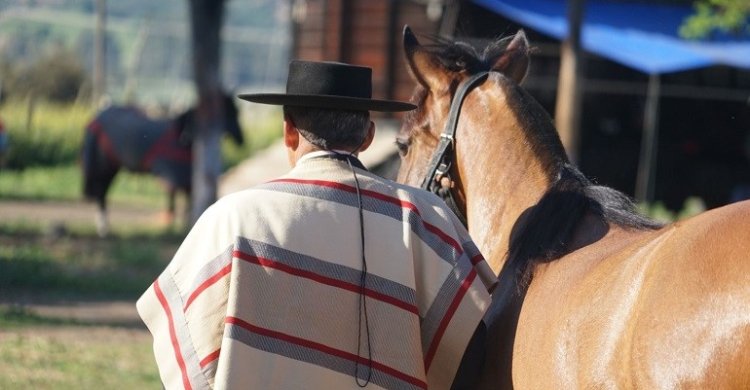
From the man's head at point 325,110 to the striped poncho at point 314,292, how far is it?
77 mm

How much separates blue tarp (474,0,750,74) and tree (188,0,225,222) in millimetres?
4199

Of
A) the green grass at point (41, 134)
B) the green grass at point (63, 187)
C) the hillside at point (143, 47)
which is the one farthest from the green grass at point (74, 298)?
the green grass at point (41, 134)

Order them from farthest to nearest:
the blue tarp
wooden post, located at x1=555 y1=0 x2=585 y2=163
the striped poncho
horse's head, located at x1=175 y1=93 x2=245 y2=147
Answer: horse's head, located at x1=175 y1=93 x2=245 y2=147
the blue tarp
wooden post, located at x1=555 y1=0 x2=585 y2=163
the striped poncho

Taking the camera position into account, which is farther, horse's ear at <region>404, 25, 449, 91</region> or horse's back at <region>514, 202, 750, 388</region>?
horse's ear at <region>404, 25, 449, 91</region>

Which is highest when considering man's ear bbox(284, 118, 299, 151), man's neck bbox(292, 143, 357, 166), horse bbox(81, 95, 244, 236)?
man's ear bbox(284, 118, 299, 151)

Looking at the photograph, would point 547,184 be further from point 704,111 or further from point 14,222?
point 704,111

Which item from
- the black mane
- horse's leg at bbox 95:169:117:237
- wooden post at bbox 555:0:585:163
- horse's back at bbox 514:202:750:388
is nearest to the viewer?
horse's back at bbox 514:202:750:388

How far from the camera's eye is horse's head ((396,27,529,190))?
3746 millimetres

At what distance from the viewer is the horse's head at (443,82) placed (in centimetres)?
375

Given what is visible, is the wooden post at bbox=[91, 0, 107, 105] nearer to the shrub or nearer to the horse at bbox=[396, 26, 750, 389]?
the shrub

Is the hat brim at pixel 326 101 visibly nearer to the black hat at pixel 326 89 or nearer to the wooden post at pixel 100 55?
the black hat at pixel 326 89

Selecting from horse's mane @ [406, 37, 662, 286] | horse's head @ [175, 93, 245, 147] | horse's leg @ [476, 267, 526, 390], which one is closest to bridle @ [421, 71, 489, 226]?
horse's mane @ [406, 37, 662, 286]

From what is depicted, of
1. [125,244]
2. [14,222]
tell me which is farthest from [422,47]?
[14,222]

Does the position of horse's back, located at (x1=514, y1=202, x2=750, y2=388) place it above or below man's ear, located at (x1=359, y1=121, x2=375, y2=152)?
below
